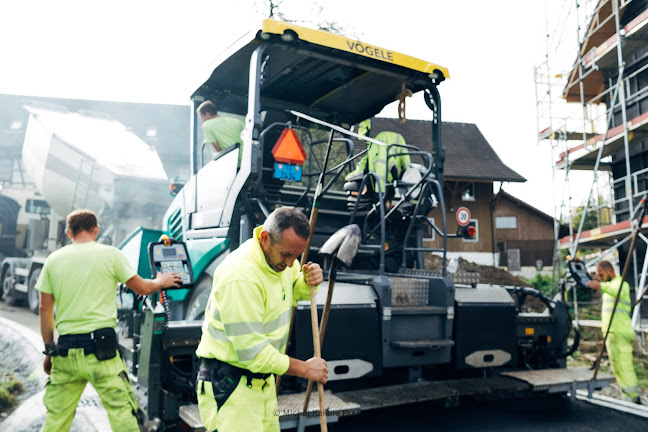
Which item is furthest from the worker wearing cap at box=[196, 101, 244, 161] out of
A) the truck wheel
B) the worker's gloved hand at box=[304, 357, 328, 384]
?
the truck wheel

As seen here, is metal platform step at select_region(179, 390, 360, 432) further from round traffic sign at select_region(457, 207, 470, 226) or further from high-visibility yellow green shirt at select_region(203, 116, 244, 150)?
high-visibility yellow green shirt at select_region(203, 116, 244, 150)

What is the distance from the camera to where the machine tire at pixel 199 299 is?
15.6ft

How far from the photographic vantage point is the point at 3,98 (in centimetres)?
3266

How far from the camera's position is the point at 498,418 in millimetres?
4891

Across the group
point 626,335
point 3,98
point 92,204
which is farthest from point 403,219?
point 3,98

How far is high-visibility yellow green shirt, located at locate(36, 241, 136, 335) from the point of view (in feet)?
11.6

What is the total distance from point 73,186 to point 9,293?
108 inches

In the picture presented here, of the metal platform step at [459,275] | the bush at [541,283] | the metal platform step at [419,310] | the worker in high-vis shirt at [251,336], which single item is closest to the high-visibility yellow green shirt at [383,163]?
the metal platform step at [459,275]

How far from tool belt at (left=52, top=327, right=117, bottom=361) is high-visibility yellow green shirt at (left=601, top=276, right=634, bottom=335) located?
5.31m

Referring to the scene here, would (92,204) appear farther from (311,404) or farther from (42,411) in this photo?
(311,404)

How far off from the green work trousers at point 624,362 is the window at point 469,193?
2009 centimetres

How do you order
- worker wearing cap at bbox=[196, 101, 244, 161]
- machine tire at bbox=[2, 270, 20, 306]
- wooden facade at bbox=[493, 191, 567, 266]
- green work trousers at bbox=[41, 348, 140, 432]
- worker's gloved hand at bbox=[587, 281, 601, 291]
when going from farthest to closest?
wooden facade at bbox=[493, 191, 567, 266] → machine tire at bbox=[2, 270, 20, 306] → worker's gloved hand at bbox=[587, 281, 601, 291] → worker wearing cap at bbox=[196, 101, 244, 161] → green work trousers at bbox=[41, 348, 140, 432]

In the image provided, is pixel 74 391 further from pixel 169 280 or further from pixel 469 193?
pixel 469 193

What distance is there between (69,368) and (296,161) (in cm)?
218
